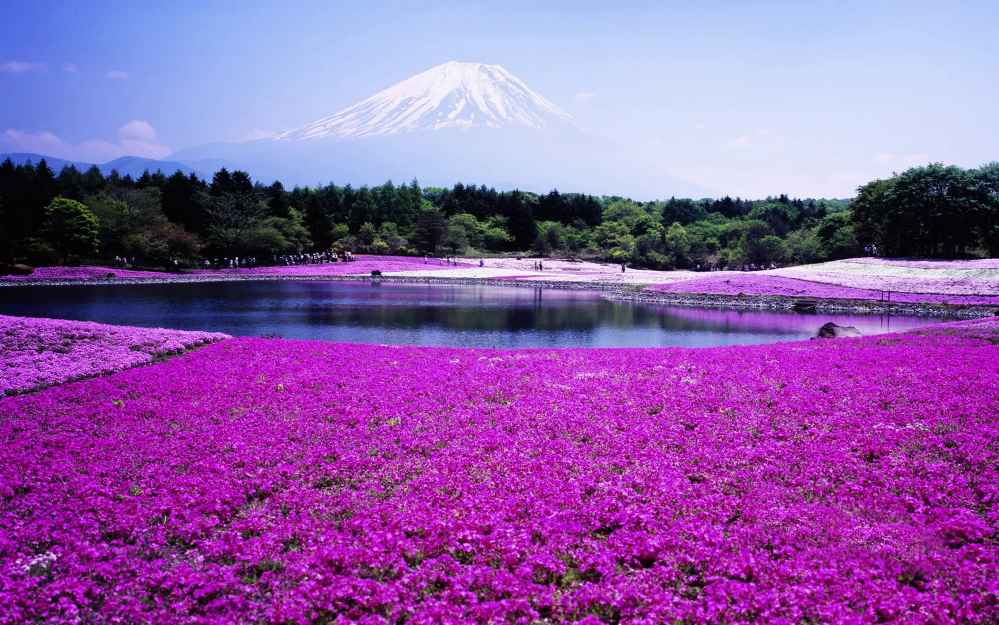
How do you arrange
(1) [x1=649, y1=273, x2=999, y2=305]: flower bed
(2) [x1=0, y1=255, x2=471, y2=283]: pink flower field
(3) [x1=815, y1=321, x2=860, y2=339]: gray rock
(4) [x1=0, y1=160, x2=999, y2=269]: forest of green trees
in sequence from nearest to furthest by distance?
1. (3) [x1=815, y1=321, x2=860, y2=339]: gray rock
2. (1) [x1=649, y1=273, x2=999, y2=305]: flower bed
3. (2) [x1=0, y1=255, x2=471, y2=283]: pink flower field
4. (4) [x1=0, y1=160, x2=999, y2=269]: forest of green trees

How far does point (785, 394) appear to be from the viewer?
664 inches

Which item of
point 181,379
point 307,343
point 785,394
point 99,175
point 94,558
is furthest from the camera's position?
point 99,175

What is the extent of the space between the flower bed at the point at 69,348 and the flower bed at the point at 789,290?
4870cm

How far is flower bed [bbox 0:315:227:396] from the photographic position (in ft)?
64.3

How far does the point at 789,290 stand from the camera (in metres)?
61.3

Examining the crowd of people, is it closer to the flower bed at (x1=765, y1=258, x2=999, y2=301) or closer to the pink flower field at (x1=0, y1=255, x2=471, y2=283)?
the pink flower field at (x1=0, y1=255, x2=471, y2=283)

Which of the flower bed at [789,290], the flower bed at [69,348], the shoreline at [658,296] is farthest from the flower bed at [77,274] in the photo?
the flower bed at [789,290]

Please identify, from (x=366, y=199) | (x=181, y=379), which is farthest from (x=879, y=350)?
(x=366, y=199)

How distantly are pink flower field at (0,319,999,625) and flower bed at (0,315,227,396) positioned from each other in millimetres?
2660

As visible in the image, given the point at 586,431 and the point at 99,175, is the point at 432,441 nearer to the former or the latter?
the point at 586,431

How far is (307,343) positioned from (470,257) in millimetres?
88530

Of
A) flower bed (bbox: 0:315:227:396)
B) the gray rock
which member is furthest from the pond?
flower bed (bbox: 0:315:227:396)

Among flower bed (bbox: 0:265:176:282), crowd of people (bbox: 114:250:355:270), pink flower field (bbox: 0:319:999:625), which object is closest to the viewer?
pink flower field (bbox: 0:319:999:625)

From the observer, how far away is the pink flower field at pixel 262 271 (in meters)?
66.2
